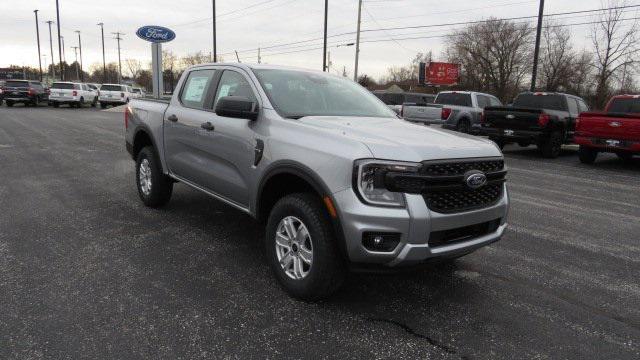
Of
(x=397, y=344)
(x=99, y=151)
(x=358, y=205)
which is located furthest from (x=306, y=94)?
(x=99, y=151)

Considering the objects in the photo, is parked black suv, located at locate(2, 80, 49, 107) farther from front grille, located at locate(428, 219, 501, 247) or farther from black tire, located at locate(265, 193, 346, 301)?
front grille, located at locate(428, 219, 501, 247)

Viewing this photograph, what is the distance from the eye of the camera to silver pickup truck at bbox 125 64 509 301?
3.12 metres

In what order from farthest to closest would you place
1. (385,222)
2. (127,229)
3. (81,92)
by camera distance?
(81,92), (127,229), (385,222)

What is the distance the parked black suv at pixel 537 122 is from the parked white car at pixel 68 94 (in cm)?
2769

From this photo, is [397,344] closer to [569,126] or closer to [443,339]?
[443,339]

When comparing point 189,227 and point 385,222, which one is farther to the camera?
point 189,227

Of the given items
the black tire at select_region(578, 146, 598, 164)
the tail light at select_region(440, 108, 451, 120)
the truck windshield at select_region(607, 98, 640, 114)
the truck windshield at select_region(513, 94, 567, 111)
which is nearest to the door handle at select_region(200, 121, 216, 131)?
the black tire at select_region(578, 146, 598, 164)

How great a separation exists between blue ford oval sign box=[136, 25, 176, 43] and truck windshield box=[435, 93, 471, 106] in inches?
401

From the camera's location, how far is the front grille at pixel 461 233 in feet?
10.6

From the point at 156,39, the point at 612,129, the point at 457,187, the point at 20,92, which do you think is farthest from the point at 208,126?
the point at 20,92

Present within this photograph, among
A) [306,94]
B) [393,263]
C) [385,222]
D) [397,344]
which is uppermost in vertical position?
[306,94]

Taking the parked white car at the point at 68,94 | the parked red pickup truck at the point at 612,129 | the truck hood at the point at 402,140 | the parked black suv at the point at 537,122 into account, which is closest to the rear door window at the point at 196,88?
the truck hood at the point at 402,140

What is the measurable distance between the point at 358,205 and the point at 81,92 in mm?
34553

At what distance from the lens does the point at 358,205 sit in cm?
311
